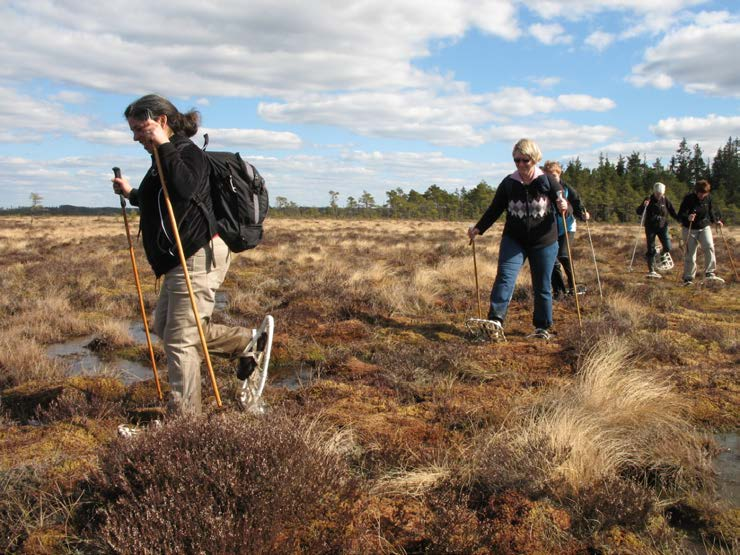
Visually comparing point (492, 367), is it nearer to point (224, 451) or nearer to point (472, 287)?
point (224, 451)

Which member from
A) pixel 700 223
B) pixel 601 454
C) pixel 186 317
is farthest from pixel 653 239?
pixel 186 317

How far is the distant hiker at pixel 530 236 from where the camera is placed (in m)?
6.22

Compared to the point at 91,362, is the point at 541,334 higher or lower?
higher

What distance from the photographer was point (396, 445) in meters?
3.65

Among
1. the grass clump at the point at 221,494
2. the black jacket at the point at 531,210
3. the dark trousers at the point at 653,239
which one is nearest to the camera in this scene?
the grass clump at the point at 221,494

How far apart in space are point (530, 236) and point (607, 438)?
306 centimetres

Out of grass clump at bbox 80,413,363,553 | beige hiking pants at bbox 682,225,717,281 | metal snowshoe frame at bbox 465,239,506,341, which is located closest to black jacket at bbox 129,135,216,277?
grass clump at bbox 80,413,363,553

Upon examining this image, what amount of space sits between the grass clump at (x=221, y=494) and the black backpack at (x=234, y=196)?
1.24 meters

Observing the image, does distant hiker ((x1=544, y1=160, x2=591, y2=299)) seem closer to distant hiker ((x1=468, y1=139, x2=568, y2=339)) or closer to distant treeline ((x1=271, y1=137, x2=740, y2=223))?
distant hiker ((x1=468, y1=139, x2=568, y2=339))

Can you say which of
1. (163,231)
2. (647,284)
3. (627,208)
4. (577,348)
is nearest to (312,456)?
(163,231)

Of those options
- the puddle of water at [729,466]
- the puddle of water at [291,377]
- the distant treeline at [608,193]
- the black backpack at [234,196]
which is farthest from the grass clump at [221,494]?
the distant treeline at [608,193]

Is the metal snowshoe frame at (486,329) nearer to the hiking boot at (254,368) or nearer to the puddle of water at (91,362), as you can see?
the hiking boot at (254,368)

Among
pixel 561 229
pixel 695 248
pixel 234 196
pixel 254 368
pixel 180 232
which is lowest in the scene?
pixel 254 368

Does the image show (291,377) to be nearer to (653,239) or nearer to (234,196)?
→ (234,196)
